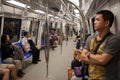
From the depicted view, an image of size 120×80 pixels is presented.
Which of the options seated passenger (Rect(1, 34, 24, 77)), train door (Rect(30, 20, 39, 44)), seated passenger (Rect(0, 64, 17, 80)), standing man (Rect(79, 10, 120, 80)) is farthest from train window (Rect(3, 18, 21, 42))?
standing man (Rect(79, 10, 120, 80))

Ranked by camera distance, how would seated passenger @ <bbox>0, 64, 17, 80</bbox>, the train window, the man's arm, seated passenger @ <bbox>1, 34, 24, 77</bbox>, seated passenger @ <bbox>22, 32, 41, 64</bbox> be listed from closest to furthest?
the man's arm < seated passenger @ <bbox>0, 64, 17, 80</bbox> < seated passenger @ <bbox>1, 34, 24, 77</bbox> < the train window < seated passenger @ <bbox>22, 32, 41, 64</bbox>

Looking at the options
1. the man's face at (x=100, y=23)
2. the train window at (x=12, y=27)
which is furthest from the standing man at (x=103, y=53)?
the train window at (x=12, y=27)

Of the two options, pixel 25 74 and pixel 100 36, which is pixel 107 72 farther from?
pixel 25 74

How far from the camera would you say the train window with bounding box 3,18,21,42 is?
6.55 m

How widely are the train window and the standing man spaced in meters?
4.96

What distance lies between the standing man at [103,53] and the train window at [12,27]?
195 inches

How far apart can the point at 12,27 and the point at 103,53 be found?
587 cm

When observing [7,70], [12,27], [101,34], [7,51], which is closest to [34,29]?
[12,27]

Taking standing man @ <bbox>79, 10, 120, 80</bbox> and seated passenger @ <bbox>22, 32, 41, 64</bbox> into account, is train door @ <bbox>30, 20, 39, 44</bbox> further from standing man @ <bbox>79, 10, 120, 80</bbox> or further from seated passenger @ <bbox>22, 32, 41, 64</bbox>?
standing man @ <bbox>79, 10, 120, 80</bbox>

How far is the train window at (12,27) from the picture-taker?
655 cm

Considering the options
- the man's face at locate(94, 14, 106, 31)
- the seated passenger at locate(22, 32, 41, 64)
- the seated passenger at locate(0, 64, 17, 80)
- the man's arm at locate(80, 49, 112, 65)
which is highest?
the man's face at locate(94, 14, 106, 31)

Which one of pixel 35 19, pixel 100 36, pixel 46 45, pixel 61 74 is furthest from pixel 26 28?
pixel 100 36

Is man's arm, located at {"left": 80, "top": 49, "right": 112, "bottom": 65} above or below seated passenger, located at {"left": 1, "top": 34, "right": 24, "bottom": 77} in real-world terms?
above

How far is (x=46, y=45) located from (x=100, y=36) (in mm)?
737
